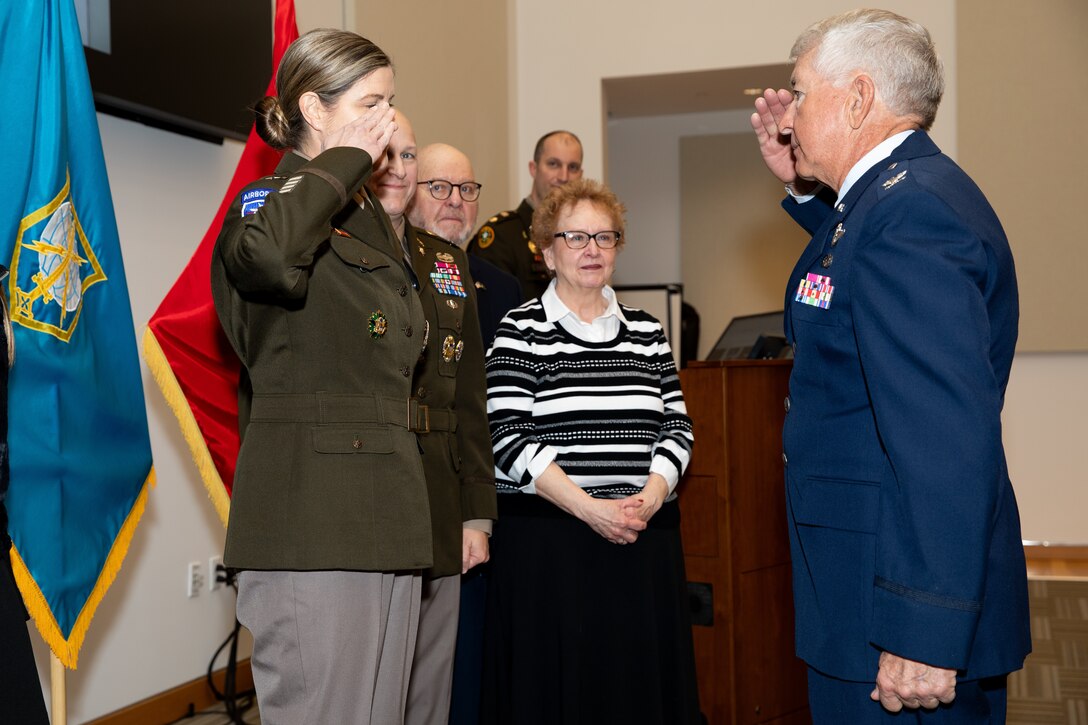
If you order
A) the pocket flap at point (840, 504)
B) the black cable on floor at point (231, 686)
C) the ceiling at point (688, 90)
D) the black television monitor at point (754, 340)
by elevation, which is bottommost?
the black cable on floor at point (231, 686)

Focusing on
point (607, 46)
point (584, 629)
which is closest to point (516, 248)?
point (584, 629)

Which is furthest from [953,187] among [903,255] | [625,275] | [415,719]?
[625,275]

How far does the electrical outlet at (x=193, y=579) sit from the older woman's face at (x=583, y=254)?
5.54 feet

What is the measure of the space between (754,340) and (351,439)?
104 inches

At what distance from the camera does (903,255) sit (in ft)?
4.20

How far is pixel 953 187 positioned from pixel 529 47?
18.0 ft

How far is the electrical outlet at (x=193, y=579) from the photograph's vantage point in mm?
3346

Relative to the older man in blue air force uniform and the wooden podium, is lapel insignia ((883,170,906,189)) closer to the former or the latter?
the older man in blue air force uniform

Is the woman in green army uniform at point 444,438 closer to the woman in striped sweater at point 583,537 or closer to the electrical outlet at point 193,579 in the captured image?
the woman in striped sweater at point 583,537

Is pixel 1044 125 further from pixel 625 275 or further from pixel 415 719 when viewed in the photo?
pixel 415 719

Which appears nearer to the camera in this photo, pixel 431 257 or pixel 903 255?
pixel 903 255

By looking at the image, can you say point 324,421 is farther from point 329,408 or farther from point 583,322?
point 583,322

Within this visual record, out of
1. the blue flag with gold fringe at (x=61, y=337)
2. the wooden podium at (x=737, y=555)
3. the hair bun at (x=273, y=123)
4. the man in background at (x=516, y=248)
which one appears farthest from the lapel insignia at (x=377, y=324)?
the man in background at (x=516, y=248)

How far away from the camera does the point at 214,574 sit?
347 cm
